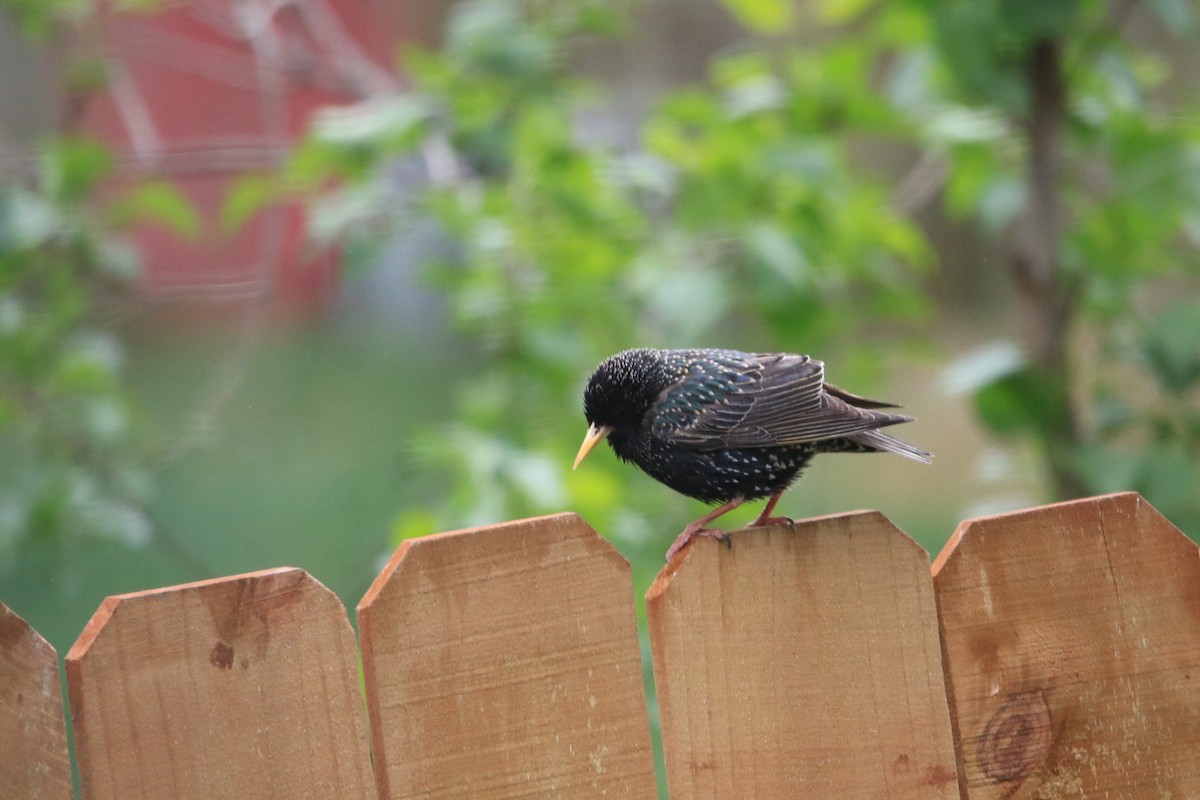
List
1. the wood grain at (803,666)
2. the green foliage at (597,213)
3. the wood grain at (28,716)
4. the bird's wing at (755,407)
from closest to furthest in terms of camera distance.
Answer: the wood grain at (28,716), the wood grain at (803,666), the bird's wing at (755,407), the green foliage at (597,213)

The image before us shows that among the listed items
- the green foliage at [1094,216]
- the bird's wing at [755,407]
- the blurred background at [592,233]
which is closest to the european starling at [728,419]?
the bird's wing at [755,407]

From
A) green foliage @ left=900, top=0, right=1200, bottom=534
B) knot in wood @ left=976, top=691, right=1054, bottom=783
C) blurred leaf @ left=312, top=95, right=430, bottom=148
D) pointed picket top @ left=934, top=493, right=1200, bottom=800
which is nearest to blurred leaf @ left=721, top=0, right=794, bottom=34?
green foliage @ left=900, top=0, right=1200, bottom=534

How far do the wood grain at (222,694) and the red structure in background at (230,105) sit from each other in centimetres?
252

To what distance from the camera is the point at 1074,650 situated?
1.82 meters

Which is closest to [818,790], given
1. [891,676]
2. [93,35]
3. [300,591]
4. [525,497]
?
[891,676]

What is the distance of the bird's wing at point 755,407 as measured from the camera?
7.64ft

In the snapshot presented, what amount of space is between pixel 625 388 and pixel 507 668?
1.01 meters

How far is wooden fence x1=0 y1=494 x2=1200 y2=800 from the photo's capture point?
1457 mm

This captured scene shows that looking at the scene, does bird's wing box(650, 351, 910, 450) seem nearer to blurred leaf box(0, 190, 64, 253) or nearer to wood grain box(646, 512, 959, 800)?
wood grain box(646, 512, 959, 800)

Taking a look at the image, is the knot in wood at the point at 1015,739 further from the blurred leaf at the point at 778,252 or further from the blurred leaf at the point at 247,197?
the blurred leaf at the point at 247,197

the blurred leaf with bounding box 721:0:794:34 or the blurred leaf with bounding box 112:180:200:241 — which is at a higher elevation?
the blurred leaf with bounding box 721:0:794:34

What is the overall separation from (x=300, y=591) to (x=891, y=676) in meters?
0.81

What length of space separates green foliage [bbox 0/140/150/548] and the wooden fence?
7.56 ft

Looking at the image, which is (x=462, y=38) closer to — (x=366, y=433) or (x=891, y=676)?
(x=891, y=676)
